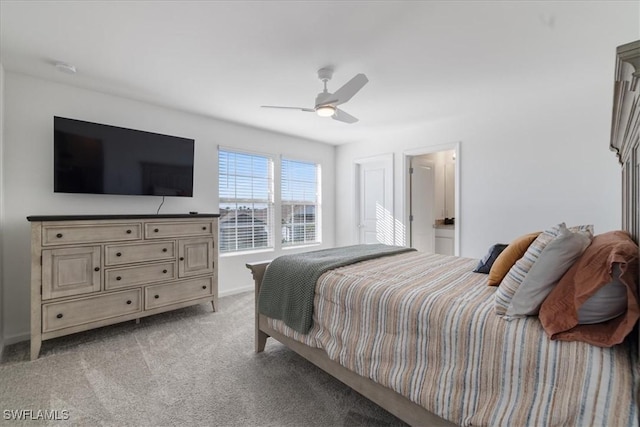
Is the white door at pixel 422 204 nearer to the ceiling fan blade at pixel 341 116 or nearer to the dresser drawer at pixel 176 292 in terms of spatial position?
the ceiling fan blade at pixel 341 116

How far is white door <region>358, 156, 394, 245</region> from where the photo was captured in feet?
15.5

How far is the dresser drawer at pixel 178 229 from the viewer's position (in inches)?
115

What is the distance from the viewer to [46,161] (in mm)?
2809

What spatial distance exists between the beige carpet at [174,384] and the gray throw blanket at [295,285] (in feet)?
1.40

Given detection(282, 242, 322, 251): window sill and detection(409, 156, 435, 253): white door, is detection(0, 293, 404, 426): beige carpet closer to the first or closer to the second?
detection(282, 242, 322, 251): window sill

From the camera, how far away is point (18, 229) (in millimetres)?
2688

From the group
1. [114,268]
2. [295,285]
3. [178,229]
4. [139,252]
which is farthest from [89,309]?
[295,285]

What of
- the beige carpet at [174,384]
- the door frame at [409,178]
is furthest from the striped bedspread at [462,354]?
the door frame at [409,178]

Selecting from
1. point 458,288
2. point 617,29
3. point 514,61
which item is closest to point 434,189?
point 514,61

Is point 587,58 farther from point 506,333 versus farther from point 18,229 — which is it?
point 18,229

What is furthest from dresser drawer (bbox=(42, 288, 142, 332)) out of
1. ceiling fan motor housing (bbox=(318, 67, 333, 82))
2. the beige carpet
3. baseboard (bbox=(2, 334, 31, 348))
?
ceiling fan motor housing (bbox=(318, 67, 333, 82))

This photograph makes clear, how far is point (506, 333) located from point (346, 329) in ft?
2.78

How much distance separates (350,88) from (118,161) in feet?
8.11

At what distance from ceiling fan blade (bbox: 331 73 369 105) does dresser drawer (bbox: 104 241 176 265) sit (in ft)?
7.38
